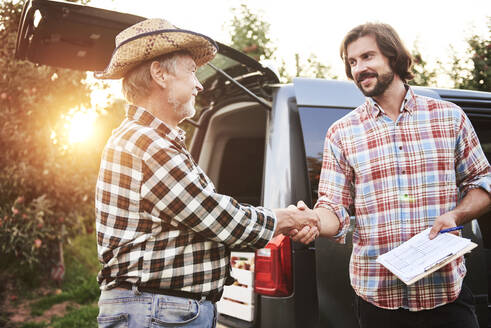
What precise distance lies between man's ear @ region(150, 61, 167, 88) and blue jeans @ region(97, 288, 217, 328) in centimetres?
91

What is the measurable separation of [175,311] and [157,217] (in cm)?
38

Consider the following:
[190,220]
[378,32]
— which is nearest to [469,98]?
[378,32]

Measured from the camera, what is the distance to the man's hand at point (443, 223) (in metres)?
1.80

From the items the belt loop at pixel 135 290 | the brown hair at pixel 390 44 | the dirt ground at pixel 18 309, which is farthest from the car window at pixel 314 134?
the dirt ground at pixel 18 309

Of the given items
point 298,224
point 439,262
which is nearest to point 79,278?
point 298,224

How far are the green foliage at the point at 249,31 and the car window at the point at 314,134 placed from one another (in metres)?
9.55

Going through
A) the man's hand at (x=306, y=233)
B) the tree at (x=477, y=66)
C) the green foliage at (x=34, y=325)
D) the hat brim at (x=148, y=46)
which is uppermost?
the tree at (x=477, y=66)

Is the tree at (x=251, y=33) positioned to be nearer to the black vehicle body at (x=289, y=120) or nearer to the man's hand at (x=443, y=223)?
the black vehicle body at (x=289, y=120)

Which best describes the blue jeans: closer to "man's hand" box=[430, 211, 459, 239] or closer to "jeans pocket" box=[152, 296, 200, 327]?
"jeans pocket" box=[152, 296, 200, 327]

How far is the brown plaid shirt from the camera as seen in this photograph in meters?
1.58

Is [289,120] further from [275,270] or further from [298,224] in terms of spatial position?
[275,270]

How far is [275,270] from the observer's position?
6.92 ft

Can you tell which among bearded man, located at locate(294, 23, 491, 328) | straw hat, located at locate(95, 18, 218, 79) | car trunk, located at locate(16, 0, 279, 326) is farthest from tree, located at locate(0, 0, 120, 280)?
bearded man, located at locate(294, 23, 491, 328)

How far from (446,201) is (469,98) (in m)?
1.36
